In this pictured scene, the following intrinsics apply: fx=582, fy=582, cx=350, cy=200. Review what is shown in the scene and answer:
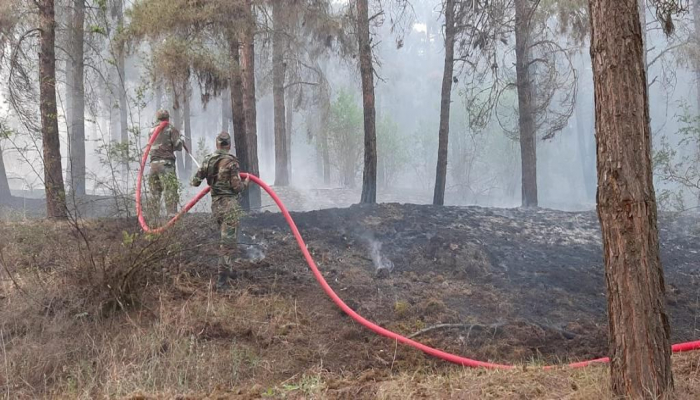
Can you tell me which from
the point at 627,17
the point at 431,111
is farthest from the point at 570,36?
the point at 431,111

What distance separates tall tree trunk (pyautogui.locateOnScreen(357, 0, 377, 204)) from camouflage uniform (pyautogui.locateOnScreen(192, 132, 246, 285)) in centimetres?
514


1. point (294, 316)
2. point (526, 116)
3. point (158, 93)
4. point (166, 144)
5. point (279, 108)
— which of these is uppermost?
point (158, 93)

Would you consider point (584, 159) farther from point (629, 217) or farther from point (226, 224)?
point (629, 217)

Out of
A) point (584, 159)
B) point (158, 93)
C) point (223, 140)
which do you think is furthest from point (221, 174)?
point (584, 159)

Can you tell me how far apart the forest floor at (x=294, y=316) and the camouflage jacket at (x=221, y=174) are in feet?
1.77

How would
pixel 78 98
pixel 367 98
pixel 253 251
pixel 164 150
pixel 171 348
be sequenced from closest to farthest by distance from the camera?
pixel 171 348
pixel 253 251
pixel 164 150
pixel 367 98
pixel 78 98

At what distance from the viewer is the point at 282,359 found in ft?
18.9

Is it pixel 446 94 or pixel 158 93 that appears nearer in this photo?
pixel 446 94

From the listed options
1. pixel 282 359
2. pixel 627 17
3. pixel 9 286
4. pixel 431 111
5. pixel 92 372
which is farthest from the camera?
pixel 431 111

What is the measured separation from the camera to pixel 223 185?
24.6 feet

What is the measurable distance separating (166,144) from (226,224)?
2.82 m

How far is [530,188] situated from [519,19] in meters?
4.14

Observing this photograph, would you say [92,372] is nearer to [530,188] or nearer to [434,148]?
[530,188]

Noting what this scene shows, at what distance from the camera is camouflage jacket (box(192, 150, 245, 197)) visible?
744cm
